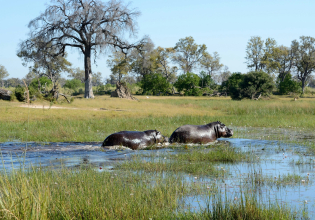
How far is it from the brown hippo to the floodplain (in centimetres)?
60

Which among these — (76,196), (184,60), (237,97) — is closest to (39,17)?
(237,97)

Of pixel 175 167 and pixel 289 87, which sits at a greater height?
pixel 289 87

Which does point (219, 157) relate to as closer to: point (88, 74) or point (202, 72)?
point (88, 74)

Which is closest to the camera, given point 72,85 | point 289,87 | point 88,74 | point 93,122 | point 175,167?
point 175,167

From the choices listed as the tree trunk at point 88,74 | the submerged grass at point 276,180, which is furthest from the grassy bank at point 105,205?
the tree trunk at point 88,74

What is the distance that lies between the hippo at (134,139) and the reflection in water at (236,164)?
37 cm

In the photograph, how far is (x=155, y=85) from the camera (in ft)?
194

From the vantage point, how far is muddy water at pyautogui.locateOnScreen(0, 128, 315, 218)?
4.50 metres

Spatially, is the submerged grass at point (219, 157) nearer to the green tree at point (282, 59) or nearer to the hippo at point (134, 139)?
the hippo at point (134, 139)

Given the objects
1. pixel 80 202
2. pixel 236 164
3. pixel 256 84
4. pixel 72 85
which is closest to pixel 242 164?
pixel 236 164

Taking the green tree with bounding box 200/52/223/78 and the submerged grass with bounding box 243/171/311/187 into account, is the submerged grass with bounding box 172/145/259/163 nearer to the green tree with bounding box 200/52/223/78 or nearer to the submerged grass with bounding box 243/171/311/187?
the submerged grass with bounding box 243/171/311/187

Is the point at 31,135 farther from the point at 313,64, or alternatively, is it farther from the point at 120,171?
the point at 313,64

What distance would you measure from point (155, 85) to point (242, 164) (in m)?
52.8

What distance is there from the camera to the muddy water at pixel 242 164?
14.8ft
